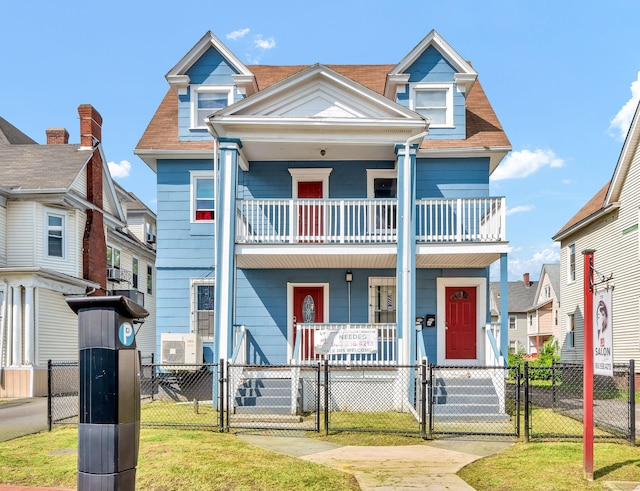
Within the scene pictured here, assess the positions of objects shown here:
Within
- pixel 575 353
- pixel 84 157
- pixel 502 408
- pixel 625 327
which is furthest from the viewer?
pixel 575 353

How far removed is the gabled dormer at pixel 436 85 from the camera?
1522cm

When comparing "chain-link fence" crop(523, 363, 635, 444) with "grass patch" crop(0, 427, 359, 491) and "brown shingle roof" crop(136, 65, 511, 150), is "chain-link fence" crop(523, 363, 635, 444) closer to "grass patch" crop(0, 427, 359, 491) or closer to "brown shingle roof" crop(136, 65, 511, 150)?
"grass patch" crop(0, 427, 359, 491)

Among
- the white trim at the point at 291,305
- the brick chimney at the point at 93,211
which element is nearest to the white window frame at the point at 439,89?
the white trim at the point at 291,305

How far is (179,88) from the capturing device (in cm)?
1560

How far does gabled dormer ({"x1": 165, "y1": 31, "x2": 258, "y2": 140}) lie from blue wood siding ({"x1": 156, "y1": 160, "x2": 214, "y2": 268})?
0.91 metres

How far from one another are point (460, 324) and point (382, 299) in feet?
6.89

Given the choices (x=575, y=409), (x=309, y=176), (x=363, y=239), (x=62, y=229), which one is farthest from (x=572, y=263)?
(x=62, y=229)

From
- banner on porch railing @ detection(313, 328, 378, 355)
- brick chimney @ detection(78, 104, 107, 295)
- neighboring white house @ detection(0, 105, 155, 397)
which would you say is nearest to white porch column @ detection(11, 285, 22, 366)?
neighboring white house @ detection(0, 105, 155, 397)

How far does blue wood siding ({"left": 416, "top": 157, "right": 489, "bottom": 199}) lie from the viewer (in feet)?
49.8

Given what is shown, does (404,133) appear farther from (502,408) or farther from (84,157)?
(84,157)

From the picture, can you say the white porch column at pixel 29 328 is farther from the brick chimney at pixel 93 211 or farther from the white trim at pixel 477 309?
the white trim at pixel 477 309

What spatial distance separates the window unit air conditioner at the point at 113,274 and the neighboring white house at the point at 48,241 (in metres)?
0.12

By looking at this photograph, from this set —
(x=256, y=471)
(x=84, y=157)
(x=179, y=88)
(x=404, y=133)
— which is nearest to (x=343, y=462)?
(x=256, y=471)

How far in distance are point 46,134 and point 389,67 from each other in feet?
50.9
